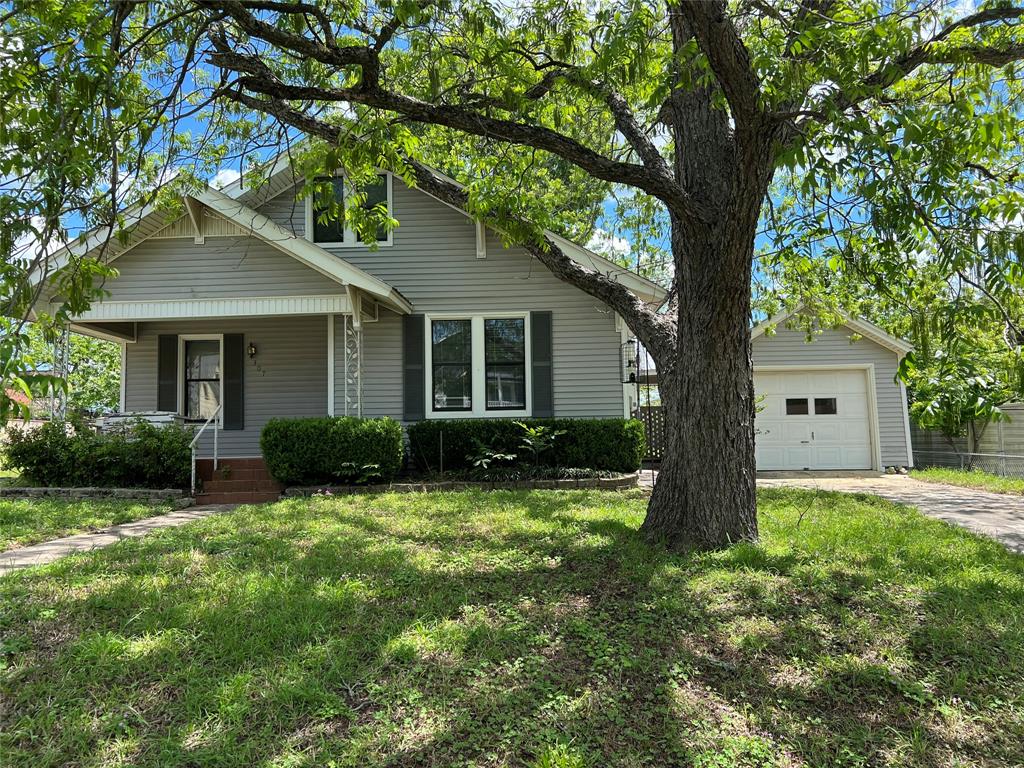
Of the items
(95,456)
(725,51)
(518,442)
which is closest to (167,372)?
(95,456)

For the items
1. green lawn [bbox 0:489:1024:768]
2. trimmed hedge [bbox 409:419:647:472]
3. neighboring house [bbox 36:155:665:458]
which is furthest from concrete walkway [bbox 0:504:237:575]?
trimmed hedge [bbox 409:419:647:472]

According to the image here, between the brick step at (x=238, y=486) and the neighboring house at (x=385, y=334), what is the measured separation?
1452 millimetres

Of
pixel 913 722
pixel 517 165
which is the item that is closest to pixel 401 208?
pixel 517 165

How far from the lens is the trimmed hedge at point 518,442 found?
996 centimetres

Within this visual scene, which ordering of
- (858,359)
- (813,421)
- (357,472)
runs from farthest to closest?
(813,421), (858,359), (357,472)

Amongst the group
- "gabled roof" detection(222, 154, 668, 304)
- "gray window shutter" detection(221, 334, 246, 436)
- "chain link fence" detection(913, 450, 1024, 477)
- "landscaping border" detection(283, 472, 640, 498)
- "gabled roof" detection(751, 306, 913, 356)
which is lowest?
"chain link fence" detection(913, 450, 1024, 477)

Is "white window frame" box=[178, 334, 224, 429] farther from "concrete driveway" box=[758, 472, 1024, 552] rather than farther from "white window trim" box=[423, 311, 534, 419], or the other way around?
"concrete driveway" box=[758, 472, 1024, 552]

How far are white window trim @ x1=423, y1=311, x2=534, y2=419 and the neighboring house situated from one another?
0.03 metres

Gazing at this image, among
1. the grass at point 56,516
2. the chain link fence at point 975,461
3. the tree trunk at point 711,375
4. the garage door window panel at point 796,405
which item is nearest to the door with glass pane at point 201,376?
the grass at point 56,516

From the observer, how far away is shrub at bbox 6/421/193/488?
864 cm

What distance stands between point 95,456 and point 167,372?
2.90 metres

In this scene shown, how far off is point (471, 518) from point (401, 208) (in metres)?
6.82

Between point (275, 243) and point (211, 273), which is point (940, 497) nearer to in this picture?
point (275, 243)

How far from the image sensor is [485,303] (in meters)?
10.8
